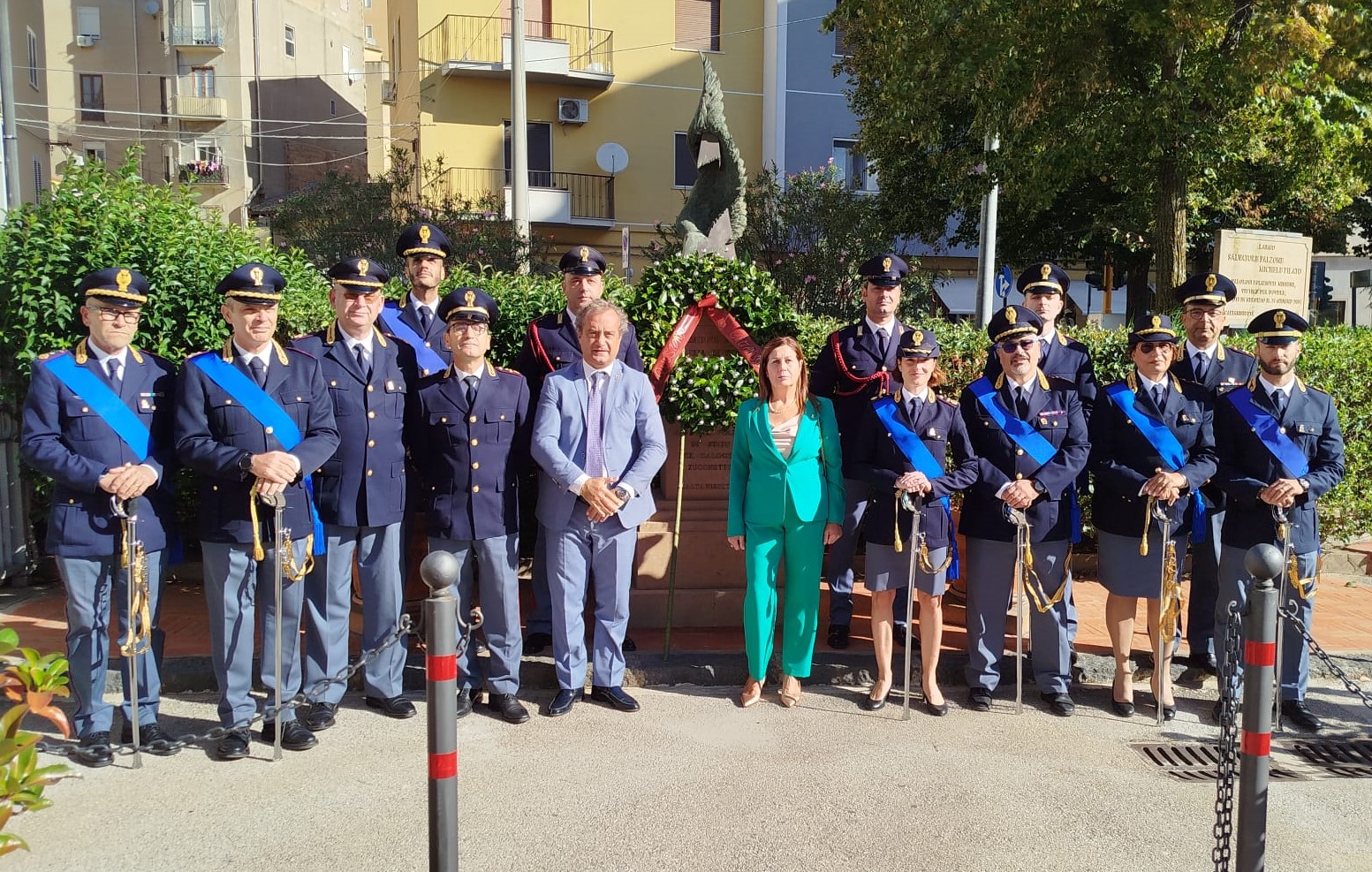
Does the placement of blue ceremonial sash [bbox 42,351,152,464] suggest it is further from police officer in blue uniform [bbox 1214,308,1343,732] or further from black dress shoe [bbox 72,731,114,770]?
police officer in blue uniform [bbox 1214,308,1343,732]

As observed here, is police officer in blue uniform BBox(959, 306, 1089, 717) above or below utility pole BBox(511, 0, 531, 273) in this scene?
below

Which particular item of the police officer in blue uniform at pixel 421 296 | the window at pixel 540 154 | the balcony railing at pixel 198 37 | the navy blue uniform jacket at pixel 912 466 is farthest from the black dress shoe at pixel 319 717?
the balcony railing at pixel 198 37

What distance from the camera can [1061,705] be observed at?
5387 millimetres

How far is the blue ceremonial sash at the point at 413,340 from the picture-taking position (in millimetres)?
5656

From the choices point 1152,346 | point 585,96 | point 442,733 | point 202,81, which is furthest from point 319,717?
point 202,81

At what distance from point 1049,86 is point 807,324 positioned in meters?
5.30

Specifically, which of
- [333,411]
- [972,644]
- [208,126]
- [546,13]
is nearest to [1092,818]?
[972,644]

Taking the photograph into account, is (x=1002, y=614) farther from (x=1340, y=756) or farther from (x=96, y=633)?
(x=96, y=633)

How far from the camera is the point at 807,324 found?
27.0ft

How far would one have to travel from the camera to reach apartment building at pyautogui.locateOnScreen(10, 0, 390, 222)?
39.1 meters

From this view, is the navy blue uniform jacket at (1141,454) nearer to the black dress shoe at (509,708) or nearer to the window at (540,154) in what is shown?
the black dress shoe at (509,708)

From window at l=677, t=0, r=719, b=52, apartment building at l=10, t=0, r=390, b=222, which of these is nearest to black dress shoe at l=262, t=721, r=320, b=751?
window at l=677, t=0, r=719, b=52

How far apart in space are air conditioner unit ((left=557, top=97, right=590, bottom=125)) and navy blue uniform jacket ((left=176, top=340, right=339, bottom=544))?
22.6m

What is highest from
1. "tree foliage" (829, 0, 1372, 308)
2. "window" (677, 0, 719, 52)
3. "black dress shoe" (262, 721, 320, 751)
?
"window" (677, 0, 719, 52)
